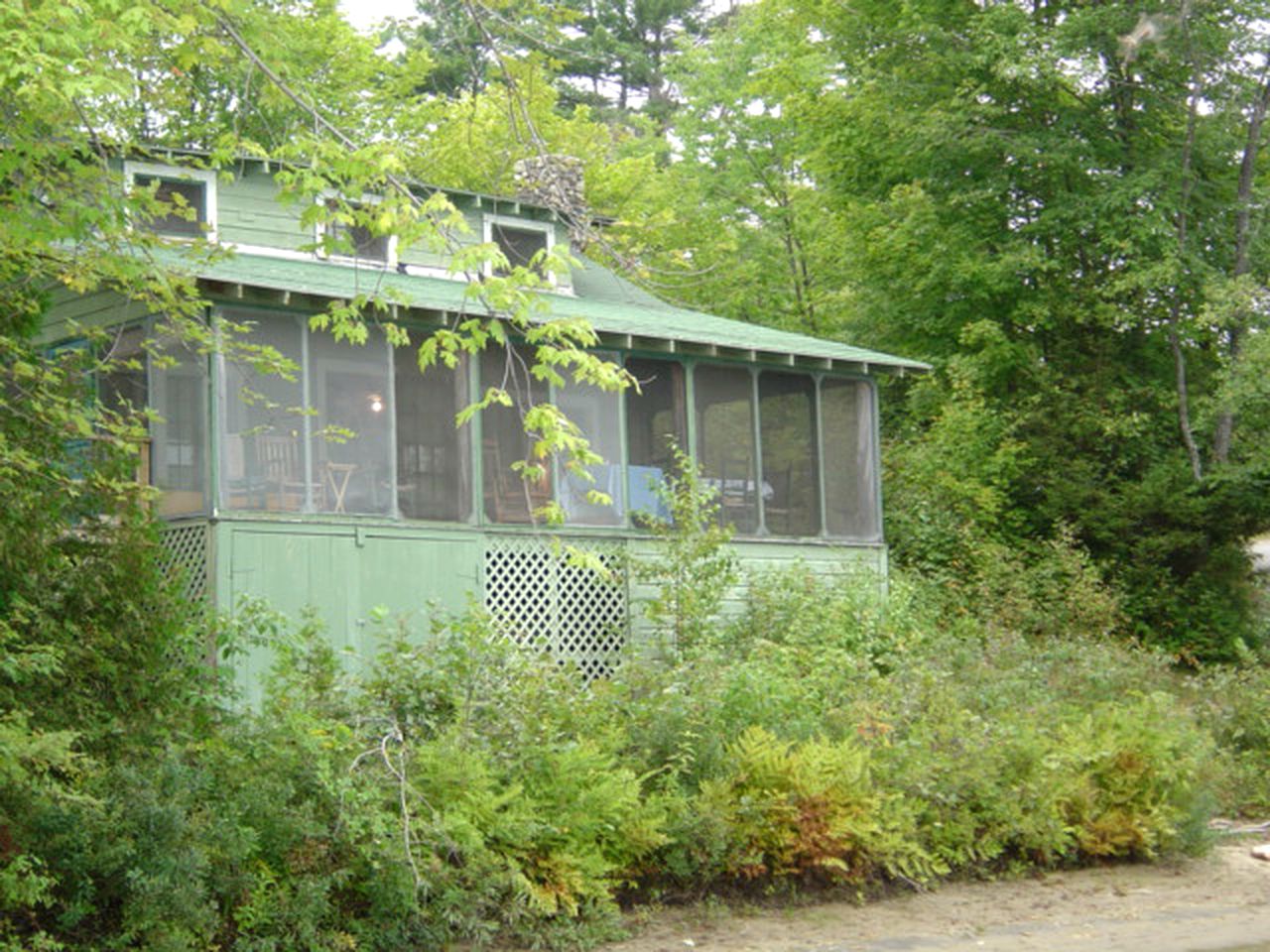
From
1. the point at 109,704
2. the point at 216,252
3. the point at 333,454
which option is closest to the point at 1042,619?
the point at 333,454

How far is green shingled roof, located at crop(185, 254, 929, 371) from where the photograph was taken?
15.2m

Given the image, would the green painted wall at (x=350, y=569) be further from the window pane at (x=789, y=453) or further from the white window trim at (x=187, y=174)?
the white window trim at (x=187, y=174)

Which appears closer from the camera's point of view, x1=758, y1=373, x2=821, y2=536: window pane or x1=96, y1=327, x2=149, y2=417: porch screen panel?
x1=96, y1=327, x2=149, y2=417: porch screen panel

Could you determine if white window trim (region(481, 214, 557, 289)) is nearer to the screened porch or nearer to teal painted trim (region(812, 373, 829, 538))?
the screened porch

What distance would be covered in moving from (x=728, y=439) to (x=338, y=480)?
508cm

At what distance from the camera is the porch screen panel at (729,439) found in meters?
18.5

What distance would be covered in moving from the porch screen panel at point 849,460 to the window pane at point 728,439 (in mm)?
1143

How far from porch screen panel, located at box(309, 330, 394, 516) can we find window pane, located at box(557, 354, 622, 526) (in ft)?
7.34

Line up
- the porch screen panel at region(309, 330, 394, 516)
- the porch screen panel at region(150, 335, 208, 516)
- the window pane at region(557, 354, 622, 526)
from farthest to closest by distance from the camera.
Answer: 1. the window pane at region(557, 354, 622, 526)
2. the porch screen panel at region(309, 330, 394, 516)
3. the porch screen panel at region(150, 335, 208, 516)

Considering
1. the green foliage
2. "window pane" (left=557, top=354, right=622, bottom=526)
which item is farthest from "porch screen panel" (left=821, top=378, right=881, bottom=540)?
"window pane" (left=557, top=354, right=622, bottom=526)

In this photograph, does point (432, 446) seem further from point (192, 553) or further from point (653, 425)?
point (653, 425)

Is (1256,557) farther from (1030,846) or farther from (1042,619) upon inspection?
(1030,846)

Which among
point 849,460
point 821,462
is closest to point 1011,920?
point 821,462

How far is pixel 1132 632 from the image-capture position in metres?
23.1
